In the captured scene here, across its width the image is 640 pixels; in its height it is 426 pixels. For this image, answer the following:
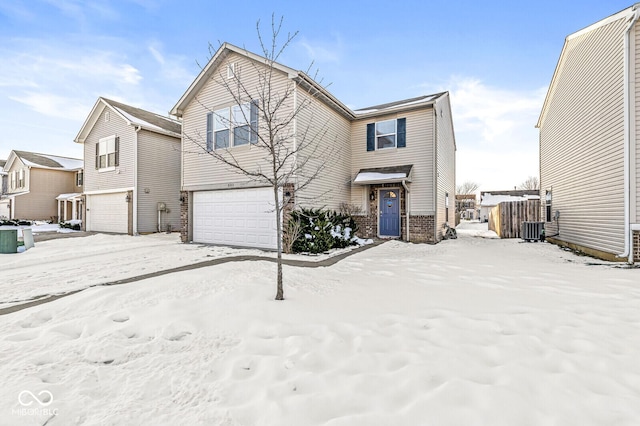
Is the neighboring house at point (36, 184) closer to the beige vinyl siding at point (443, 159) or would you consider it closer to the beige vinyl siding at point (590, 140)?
the beige vinyl siding at point (443, 159)

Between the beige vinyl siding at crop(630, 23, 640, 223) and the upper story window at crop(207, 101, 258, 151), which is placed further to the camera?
the upper story window at crop(207, 101, 258, 151)

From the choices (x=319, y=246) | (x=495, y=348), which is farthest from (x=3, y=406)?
(x=319, y=246)

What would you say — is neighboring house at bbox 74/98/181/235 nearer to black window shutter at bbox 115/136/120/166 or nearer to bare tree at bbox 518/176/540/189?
black window shutter at bbox 115/136/120/166

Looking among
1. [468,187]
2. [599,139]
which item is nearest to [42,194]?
[599,139]

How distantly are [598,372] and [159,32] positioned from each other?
46.7 ft

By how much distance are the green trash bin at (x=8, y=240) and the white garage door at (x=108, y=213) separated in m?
5.93

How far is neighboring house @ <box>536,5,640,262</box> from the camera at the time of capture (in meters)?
6.92

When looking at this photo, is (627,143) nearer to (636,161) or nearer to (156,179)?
(636,161)

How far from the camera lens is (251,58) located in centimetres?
1012

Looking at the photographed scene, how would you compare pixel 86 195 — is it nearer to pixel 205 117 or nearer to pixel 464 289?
pixel 205 117

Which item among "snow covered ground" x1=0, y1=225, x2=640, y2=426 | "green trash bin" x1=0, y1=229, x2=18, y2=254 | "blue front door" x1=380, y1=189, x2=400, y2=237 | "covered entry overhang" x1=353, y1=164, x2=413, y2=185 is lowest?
"snow covered ground" x1=0, y1=225, x2=640, y2=426

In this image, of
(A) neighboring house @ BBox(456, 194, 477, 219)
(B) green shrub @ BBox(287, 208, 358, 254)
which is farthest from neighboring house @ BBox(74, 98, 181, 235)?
(A) neighboring house @ BBox(456, 194, 477, 219)

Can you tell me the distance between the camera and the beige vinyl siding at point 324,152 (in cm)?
1025

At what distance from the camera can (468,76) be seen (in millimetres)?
12328
